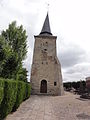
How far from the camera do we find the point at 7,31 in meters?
16.5

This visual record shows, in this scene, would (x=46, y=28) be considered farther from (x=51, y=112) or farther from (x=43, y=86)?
(x=51, y=112)

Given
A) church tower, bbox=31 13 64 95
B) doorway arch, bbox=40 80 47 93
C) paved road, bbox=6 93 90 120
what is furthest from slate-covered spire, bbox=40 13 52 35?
paved road, bbox=6 93 90 120

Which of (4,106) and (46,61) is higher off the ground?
(46,61)

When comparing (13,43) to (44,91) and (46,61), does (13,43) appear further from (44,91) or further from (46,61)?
(44,91)

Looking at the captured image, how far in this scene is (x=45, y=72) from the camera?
24.6 m

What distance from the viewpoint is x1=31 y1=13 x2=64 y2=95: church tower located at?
24266mm

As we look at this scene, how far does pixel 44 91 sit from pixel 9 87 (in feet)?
61.6

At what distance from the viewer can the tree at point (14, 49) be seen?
14477 mm

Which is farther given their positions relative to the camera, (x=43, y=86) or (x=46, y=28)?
(x=46, y=28)

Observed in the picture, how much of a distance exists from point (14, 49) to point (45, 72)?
960cm

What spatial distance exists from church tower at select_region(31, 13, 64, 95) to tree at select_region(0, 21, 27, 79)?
26.9 feet

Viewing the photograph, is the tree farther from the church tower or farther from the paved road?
the church tower

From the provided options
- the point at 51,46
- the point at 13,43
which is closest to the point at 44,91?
the point at 51,46

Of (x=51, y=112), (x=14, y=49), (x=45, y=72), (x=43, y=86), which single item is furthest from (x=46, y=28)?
(x=51, y=112)
